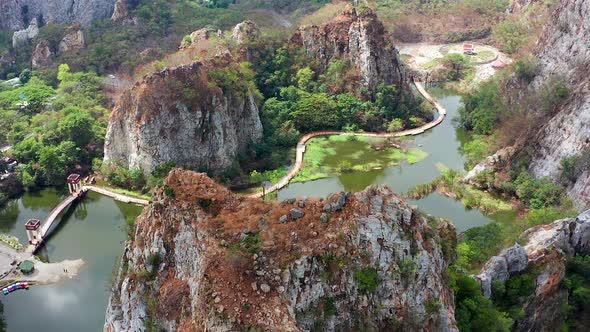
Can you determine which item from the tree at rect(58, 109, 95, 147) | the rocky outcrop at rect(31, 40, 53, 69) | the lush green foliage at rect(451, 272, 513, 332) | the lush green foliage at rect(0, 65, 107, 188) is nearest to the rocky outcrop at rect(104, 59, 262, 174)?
the lush green foliage at rect(0, 65, 107, 188)

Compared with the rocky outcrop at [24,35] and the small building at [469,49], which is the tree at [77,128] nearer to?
the rocky outcrop at [24,35]

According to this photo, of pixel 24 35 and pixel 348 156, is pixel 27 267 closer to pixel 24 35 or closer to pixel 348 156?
pixel 348 156

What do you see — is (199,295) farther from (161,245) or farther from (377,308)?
(377,308)

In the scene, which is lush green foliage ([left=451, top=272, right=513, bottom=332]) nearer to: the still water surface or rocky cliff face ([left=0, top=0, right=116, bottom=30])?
the still water surface

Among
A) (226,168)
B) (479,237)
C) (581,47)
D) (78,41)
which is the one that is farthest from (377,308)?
(78,41)

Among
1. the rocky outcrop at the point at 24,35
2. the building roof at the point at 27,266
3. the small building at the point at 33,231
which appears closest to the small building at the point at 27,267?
the building roof at the point at 27,266

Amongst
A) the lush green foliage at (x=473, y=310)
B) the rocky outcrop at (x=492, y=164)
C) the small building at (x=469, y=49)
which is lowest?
the small building at (x=469, y=49)
